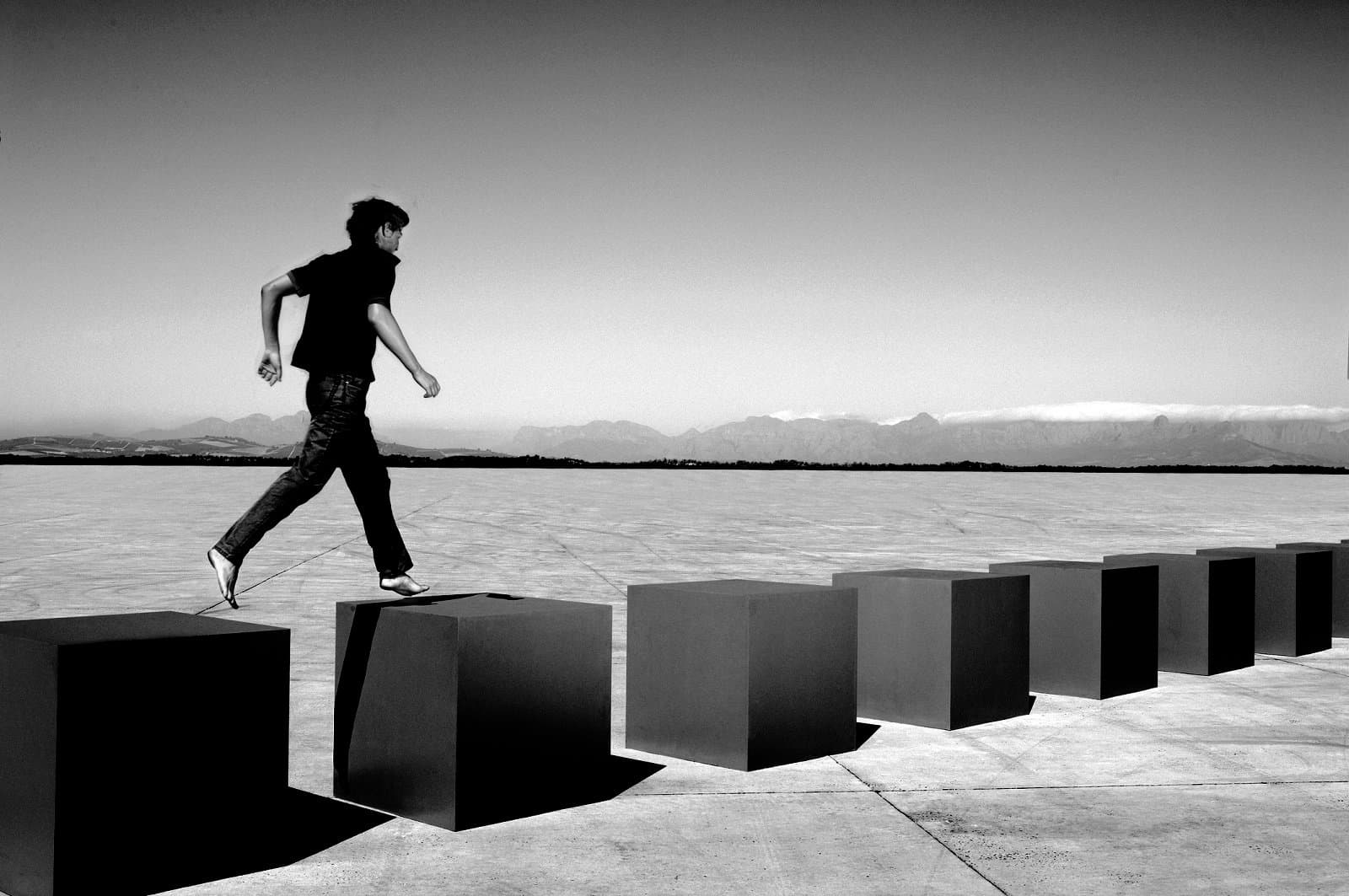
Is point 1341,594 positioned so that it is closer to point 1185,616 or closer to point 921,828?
point 1185,616

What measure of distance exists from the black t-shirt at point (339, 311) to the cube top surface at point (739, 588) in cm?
199

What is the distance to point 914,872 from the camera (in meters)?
3.82

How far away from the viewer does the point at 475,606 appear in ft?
15.6

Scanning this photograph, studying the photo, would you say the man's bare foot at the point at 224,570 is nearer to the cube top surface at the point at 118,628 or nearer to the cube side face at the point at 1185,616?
the cube top surface at the point at 118,628

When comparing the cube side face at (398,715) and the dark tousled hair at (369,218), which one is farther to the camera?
the dark tousled hair at (369,218)

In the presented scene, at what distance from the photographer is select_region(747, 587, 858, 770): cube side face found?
17.2 feet

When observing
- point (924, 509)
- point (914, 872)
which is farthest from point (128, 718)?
point (924, 509)

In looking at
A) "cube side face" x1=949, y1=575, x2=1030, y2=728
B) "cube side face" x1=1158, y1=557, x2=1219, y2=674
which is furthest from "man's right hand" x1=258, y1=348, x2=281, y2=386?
"cube side face" x1=1158, y1=557, x2=1219, y2=674

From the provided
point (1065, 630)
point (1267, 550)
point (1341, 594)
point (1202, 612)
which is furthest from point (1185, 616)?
point (1341, 594)

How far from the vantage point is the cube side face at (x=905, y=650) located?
20.3 feet

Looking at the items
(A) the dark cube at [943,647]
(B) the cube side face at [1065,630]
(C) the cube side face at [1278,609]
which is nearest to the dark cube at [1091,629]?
(B) the cube side face at [1065,630]

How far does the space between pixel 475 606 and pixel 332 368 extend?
2393 millimetres

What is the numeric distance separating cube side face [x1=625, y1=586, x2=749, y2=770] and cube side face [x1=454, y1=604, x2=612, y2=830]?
1.91 feet

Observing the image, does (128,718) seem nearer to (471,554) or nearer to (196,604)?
(196,604)
